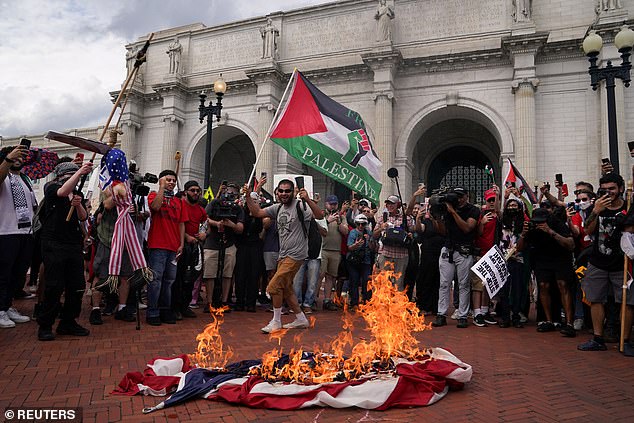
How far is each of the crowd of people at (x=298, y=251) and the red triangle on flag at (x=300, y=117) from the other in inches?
32.0

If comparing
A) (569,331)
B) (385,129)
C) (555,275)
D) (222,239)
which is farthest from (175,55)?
(569,331)

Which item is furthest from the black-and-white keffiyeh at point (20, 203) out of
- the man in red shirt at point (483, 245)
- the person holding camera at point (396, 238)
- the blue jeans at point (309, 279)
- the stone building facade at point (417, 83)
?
the stone building facade at point (417, 83)

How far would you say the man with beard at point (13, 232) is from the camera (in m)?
5.66

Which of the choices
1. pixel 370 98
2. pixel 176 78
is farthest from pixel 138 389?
pixel 176 78

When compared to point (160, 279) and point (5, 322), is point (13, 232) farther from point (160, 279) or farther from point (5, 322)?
point (160, 279)

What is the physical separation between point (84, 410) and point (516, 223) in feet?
22.3

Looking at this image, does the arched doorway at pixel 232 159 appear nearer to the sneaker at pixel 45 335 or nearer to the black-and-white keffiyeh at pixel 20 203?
the black-and-white keffiyeh at pixel 20 203

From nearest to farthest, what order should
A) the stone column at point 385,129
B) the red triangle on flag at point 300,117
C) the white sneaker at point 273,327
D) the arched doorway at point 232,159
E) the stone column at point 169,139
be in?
the white sneaker at point 273,327 < the red triangle on flag at point 300,117 < the stone column at point 385,129 < the stone column at point 169,139 < the arched doorway at point 232,159

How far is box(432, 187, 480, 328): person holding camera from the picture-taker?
6980 mm

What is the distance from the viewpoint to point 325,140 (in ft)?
21.5

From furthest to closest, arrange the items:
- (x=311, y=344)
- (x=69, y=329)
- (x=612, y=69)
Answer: (x=612, y=69) < (x=69, y=329) < (x=311, y=344)

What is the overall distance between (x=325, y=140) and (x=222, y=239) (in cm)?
296

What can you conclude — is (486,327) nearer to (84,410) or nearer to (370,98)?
(84,410)

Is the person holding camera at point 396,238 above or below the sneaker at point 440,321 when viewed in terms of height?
above
